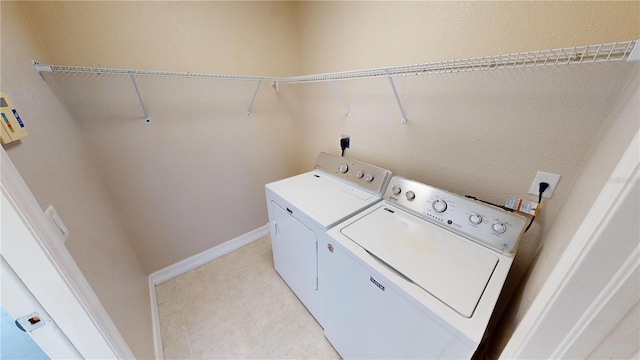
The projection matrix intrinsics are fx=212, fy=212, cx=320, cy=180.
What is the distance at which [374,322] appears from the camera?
103cm

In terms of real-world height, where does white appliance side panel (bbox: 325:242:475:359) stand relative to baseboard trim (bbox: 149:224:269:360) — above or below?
above

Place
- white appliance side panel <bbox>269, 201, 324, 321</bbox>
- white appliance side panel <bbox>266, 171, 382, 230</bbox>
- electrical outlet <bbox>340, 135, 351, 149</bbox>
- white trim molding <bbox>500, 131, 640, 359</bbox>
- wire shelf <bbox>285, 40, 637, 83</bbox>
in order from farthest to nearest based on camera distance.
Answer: electrical outlet <bbox>340, 135, 351, 149</bbox> → white appliance side panel <bbox>269, 201, 324, 321</bbox> → white appliance side panel <bbox>266, 171, 382, 230</bbox> → wire shelf <bbox>285, 40, 637, 83</bbox> → white trim molding <bbox>500, 131, 640, 359</bbox>

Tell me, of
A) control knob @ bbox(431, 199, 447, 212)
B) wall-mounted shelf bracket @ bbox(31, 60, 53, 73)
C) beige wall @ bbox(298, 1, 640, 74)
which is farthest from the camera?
control knob @ bbox(431, 199, 447, 212)

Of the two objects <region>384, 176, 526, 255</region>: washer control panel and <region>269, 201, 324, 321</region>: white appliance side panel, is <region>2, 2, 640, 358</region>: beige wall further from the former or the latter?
<region>269, 201, 324, 321</region>: white appliance side panel

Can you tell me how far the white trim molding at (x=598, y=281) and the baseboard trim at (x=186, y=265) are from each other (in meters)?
2.02

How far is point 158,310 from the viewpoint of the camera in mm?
1731

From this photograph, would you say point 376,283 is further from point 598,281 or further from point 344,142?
point 344,142

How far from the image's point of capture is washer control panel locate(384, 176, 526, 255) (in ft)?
3.26

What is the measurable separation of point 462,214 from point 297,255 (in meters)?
1.10

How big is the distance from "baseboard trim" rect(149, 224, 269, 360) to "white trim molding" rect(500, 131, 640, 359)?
2016 mm

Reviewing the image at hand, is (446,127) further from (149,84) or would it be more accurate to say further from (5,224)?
(149,84)

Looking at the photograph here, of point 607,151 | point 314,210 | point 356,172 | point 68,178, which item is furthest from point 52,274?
point 607,151

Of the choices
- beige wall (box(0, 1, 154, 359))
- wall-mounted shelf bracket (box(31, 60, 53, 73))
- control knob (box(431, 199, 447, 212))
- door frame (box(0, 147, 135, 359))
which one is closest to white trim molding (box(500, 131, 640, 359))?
control knob (box(431, 199, 447, 212))

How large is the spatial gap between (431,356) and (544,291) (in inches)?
20.1
